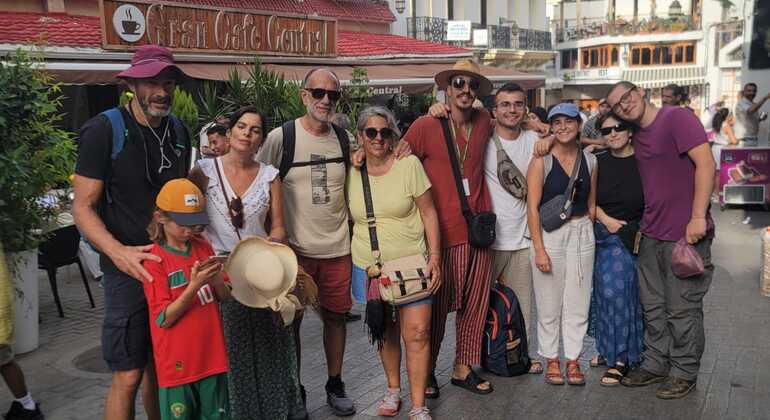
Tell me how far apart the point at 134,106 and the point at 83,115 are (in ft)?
40.8

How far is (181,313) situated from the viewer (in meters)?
3.06

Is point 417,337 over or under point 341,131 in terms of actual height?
under

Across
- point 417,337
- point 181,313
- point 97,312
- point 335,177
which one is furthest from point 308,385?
point 97,312

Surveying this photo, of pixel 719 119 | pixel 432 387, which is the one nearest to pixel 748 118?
pixel 719 119

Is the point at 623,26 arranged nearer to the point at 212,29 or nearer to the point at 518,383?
the point at 212,29

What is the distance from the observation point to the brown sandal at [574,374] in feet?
15.0

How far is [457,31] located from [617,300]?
74.9ft

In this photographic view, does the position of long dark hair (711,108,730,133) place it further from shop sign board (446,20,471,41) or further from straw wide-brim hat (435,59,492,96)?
shop sign board (446,20,471,41)

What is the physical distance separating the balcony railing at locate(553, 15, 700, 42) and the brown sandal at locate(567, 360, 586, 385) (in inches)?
1755

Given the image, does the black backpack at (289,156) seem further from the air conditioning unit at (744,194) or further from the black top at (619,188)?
the air conditioning unit at (744,194)

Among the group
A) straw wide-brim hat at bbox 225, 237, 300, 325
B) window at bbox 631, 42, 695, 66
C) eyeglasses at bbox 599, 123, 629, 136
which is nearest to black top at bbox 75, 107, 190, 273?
straw wide-brim hat at bbox 225, 237, 300, 325

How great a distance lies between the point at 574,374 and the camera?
15.1 ft

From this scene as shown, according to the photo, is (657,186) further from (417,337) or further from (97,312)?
(97,312)

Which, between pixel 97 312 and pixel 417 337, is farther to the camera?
pixel 97 312
